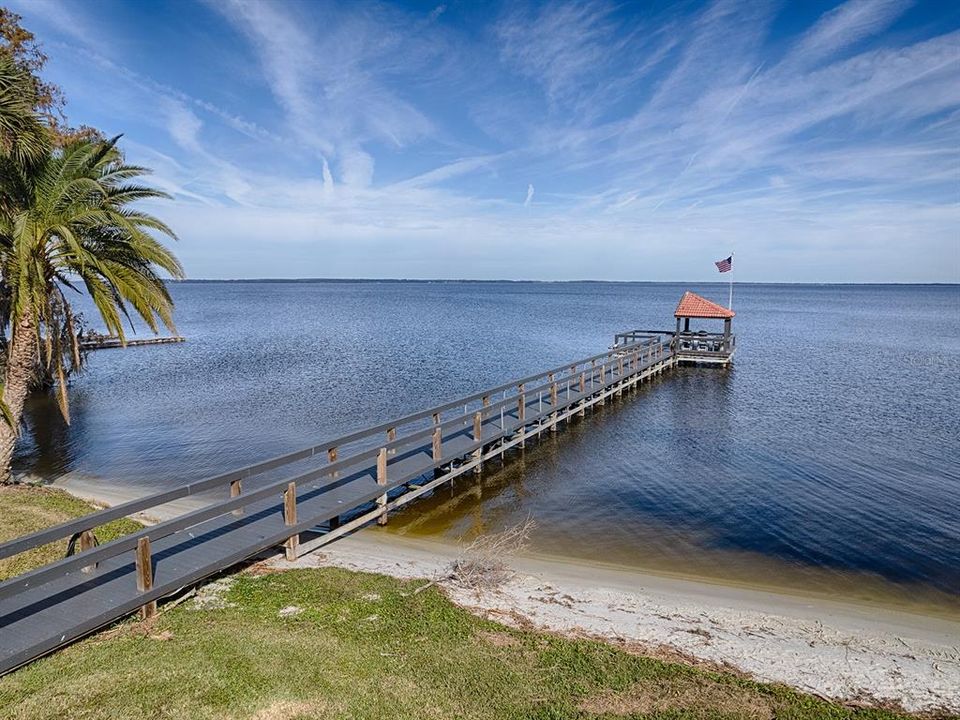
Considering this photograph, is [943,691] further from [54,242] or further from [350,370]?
[350,370]

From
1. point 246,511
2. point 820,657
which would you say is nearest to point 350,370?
point 246,511

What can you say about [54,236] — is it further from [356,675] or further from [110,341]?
[110,341]

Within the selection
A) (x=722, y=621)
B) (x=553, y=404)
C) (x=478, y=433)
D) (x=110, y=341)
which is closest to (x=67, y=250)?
(x=478, y=433)

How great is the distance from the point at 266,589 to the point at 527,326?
197 ft

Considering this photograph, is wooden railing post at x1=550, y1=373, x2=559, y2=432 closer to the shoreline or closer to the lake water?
the lake water

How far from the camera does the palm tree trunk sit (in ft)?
40.0

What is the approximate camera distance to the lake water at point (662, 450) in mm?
11641

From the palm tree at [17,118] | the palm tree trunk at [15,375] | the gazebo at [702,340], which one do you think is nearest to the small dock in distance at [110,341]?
the palm tree trunk at [15,375]

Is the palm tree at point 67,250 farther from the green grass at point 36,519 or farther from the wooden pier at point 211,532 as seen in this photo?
the wooden pier at point 211,532

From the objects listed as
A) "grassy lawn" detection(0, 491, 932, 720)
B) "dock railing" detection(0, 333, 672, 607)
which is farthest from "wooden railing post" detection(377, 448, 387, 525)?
"grassy lawn" detection(0, 491, 932, 720)

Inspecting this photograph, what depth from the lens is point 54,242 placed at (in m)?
12.1

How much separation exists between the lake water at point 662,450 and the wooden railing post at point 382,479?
0.40 m

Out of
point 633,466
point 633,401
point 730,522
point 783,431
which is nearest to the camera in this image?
point 730,522

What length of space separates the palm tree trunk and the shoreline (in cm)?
396
